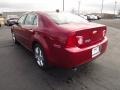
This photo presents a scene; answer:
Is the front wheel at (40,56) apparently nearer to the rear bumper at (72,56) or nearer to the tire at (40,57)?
the tire at (40,57)

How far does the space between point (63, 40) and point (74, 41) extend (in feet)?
0.77

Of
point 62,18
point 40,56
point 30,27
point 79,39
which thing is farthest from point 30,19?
point 79,39

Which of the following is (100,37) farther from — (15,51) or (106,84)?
(15,51)

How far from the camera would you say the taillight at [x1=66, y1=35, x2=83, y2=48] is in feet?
13.6

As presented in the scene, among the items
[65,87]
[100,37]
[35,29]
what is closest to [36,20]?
[35,29]

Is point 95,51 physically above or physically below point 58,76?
above

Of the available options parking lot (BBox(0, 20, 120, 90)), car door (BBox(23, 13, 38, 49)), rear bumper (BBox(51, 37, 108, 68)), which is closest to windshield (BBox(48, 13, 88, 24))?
car door (BBox(23, 13, 38, 49))

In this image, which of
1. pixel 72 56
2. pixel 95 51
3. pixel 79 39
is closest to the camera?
pixel 72 56

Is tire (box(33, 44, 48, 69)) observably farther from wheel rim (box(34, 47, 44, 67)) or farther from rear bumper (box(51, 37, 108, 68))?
rear bumper (box(51, 37, 108, 68))

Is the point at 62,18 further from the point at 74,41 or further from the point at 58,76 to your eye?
the point at 58,76

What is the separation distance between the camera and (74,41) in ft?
13.8

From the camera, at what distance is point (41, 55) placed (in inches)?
203

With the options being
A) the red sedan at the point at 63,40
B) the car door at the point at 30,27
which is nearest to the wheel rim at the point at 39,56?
the red sedan at the point at 63,40

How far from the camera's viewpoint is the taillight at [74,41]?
13.6ft
